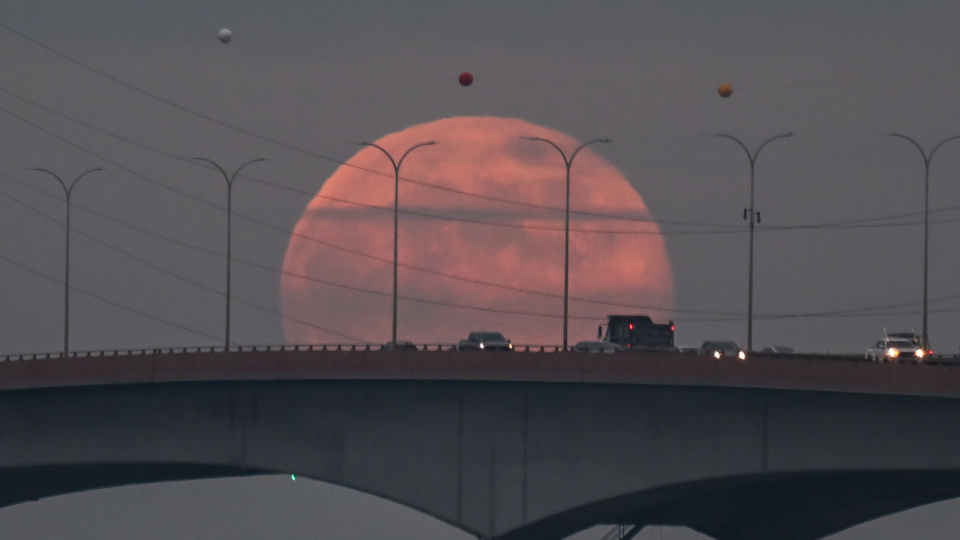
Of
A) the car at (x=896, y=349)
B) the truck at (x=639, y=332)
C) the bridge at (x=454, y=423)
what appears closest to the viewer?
the bridge at (x=454, y=423)

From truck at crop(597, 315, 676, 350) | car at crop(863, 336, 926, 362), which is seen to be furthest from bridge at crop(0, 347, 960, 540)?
truck at crop(597, 315, 676, 350)

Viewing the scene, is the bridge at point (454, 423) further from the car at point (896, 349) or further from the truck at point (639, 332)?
the truck at point (639, 332)

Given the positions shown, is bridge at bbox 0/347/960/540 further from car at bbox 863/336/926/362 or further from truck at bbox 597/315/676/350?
truck at bbox 597/315/676/350

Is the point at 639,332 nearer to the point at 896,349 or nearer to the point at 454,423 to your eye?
the point at 896,349

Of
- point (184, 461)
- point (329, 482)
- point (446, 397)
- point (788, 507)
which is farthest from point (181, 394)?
point (788, 507)

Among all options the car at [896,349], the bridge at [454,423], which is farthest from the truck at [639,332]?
the bridge at [454,423]
